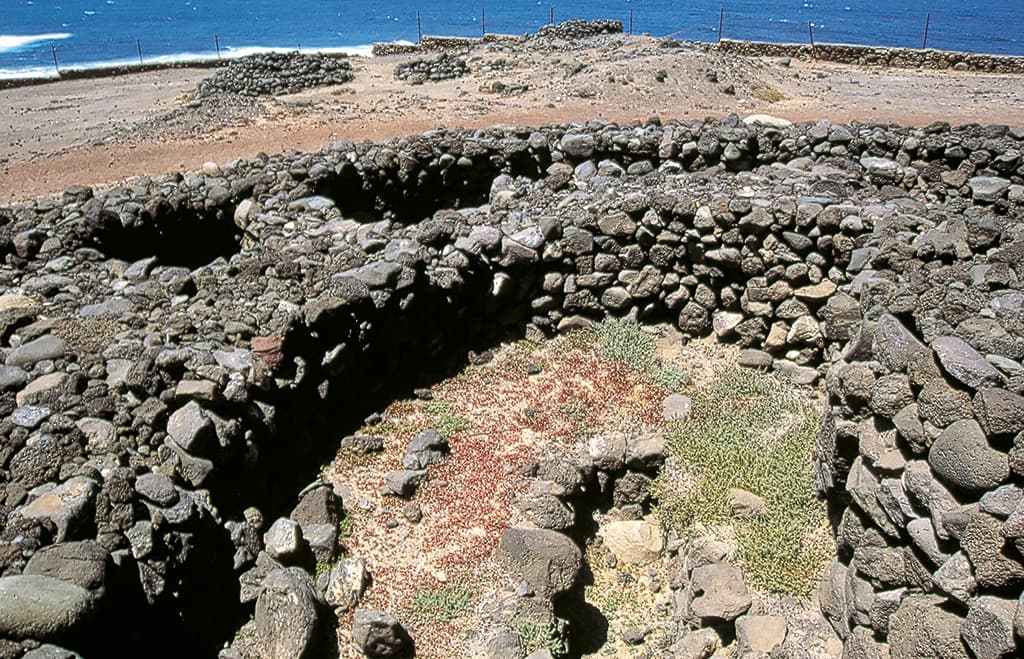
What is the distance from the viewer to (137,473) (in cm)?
601

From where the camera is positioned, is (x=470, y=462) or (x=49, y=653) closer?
(x=49, y=653)

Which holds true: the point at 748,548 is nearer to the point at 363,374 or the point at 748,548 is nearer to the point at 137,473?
the point at 363,374

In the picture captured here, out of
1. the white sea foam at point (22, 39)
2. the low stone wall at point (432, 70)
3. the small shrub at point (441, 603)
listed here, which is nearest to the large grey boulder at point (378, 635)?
the small shrub at point (441, 603)

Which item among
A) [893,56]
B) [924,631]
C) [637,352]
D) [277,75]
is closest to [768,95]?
[893,56]

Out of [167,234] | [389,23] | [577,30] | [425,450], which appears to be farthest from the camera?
[389,23]

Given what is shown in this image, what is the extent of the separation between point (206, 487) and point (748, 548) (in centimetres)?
451

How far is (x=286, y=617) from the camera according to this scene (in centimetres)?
574

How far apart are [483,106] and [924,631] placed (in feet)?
73.6

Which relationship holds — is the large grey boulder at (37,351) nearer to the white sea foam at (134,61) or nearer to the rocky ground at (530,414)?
the rocky ground at (530,414)

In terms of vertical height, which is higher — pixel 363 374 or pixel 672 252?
pixel 672 252

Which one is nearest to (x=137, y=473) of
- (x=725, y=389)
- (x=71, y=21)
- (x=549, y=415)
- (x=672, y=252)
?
(x=549, y=415)

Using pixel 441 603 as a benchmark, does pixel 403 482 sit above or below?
above

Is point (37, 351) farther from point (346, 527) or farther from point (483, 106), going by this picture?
point (483, 106)

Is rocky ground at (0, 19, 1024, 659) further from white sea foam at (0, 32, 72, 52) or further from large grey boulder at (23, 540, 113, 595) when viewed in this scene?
white sea foam at (0, 32, 72, 52)
